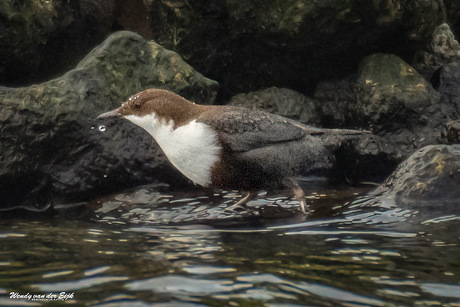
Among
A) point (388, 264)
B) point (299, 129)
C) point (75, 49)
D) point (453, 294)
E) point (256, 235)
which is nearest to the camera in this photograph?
point (453, 294)

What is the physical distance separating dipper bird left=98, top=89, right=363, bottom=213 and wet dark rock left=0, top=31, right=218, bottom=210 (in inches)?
18.7

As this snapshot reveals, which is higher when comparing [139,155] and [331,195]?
[139,155]

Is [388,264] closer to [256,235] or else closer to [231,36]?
[256,235]

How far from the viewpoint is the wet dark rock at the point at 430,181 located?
4.75m

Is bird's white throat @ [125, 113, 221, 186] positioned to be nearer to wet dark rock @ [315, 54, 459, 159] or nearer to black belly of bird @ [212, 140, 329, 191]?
black belly of bird @ [212, 140, 329, 191]

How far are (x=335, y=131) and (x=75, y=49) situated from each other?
8.60 feet

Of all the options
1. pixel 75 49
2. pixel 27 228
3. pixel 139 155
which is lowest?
pixel 27 228

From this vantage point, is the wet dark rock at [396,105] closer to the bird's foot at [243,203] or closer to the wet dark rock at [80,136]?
the bird's foot at [243,203]

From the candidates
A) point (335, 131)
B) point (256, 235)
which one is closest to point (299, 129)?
point (335, 131)

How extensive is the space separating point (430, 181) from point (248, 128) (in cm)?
146

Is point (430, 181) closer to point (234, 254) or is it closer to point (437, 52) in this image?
point (234, 254)

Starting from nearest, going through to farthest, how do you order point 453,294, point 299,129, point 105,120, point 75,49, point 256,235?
point 453,294
point 256,235
point 299,129
point 105,120
point 75,49

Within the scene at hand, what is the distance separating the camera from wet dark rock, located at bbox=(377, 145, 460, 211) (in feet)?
15.6

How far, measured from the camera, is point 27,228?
4270 mm
